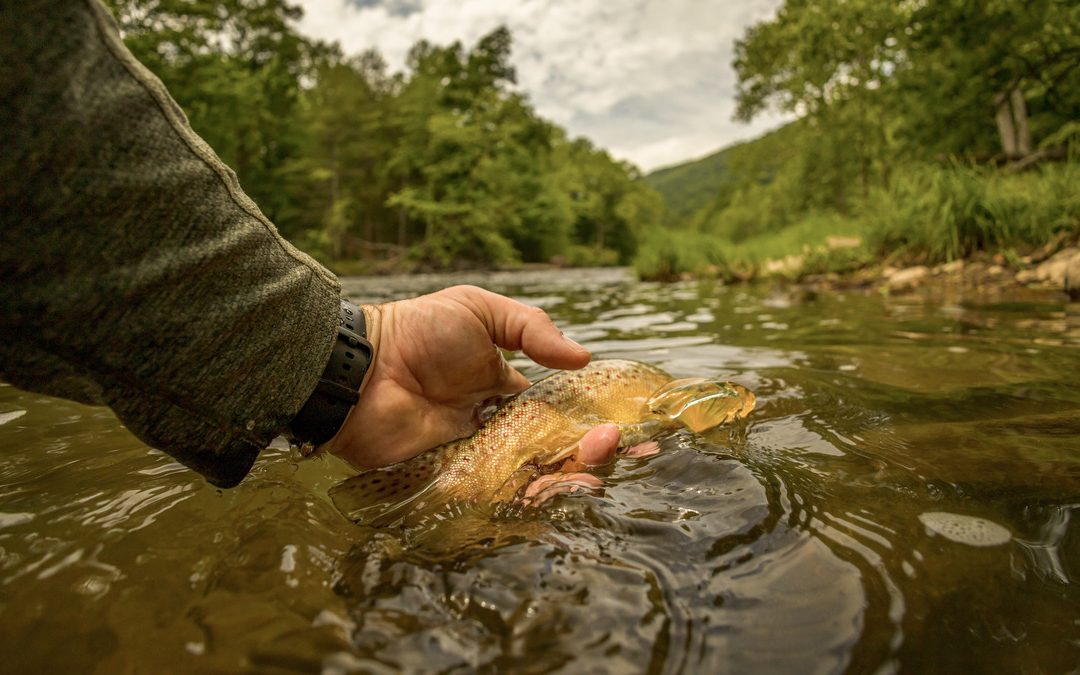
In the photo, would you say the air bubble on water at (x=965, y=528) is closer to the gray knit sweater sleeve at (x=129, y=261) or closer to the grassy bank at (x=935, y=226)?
the gray knit sweater sleeve at (x=129, y=261)

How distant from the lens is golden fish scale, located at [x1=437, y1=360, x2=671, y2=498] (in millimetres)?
1918

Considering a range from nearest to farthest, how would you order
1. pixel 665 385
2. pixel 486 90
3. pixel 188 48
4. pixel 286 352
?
1. pixel 286 352
2. pixel 665 385
3. pixel 188 48
4. pixel 486 90

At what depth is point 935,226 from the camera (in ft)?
28.8

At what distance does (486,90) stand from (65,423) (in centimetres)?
3954

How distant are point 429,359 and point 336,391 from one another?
444 mm

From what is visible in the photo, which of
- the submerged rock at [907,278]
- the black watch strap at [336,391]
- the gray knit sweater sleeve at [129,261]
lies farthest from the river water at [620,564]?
the submerged rock at [907,278]

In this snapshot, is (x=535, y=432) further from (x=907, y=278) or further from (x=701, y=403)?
(x=907, y=278)

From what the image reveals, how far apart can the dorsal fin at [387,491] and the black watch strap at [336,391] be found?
0.67ft

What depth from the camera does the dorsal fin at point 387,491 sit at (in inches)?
65.8

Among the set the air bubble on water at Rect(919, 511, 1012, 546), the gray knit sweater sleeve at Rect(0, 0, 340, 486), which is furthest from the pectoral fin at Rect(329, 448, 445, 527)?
the air bubble on water at Rect(919, 511, 1012, 546)

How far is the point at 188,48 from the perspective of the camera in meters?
23.3

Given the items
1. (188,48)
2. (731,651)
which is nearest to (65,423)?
(731,651)

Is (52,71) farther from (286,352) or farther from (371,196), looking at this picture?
(371,196)

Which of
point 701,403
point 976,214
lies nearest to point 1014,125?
point 976,214
